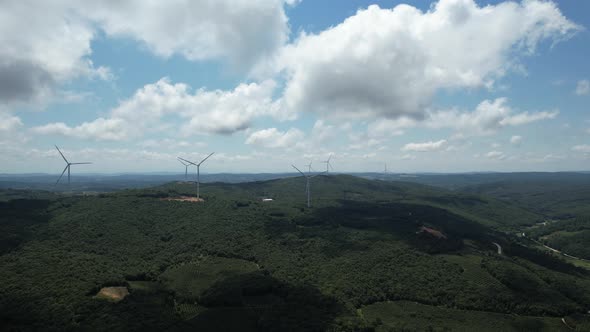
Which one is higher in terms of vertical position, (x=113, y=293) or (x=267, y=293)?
(x=113, y=293)

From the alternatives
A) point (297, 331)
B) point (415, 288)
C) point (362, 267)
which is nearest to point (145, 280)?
point (297, 331)

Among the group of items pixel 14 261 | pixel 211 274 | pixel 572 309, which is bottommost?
pixel 572 309

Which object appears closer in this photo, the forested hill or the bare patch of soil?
the forested hill

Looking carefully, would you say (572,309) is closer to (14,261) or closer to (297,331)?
(297,331)

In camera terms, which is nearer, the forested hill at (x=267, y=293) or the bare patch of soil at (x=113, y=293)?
the forested hill at (x=267, y=293)

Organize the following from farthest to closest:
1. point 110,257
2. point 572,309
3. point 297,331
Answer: point 110,257 < point 572,309 < point 297,331

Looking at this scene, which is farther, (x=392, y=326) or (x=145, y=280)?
Answer: (x=145, y=280)

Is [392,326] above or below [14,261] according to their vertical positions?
below

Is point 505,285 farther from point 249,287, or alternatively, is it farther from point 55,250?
point 55,250

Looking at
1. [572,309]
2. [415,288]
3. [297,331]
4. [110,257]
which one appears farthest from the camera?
[110,257]

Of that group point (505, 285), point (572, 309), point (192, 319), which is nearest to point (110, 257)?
point (192, 319)
